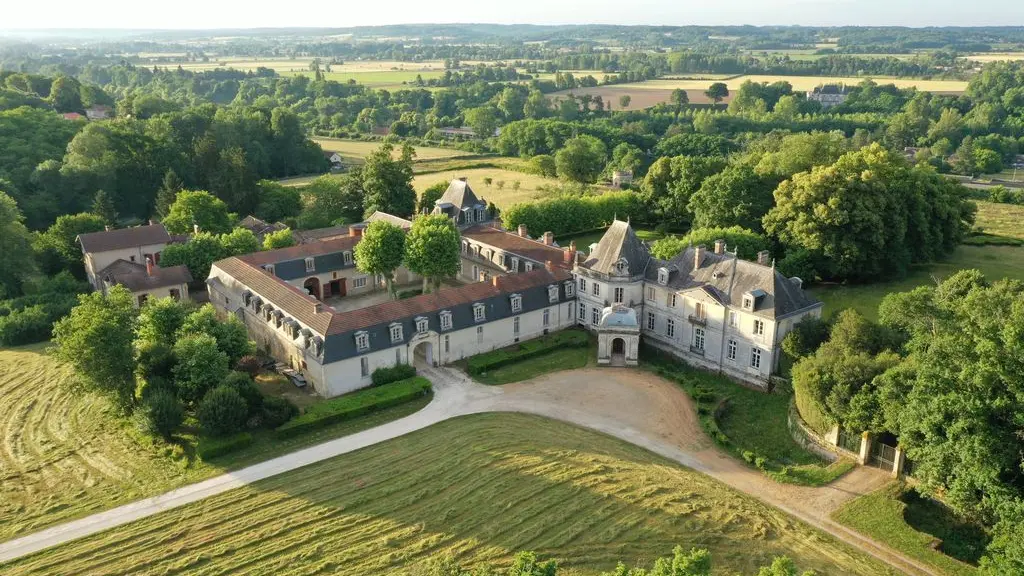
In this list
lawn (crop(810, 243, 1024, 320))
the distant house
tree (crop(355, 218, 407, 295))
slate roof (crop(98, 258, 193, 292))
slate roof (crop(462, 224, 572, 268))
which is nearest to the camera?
tree (crop(355, 218, 407, 295))

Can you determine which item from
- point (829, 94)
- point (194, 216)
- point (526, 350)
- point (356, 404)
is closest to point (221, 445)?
point (356, 404)

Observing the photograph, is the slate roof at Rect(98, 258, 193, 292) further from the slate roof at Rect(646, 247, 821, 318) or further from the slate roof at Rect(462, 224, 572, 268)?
the slate roof at Rect(646, 247, 821, 318)

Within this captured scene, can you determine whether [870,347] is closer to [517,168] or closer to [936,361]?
[936,361]

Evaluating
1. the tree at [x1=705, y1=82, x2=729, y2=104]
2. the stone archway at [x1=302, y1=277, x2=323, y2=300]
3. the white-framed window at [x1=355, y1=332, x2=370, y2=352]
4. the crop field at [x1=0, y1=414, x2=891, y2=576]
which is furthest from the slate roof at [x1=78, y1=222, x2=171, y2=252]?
the tree at [x1=705, y1=82, x2=729, y2=104]

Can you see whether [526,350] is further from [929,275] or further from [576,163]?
[576,163]

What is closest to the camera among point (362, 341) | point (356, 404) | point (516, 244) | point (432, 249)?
point (356, 404)

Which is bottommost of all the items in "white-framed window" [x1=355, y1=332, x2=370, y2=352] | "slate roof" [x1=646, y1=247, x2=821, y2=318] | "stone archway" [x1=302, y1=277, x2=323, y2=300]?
"stone archway" [x1=302, y1=277, x2=323, y2=300]

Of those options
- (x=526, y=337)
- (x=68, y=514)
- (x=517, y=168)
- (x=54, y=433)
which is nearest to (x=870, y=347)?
(x=526, y=337)
